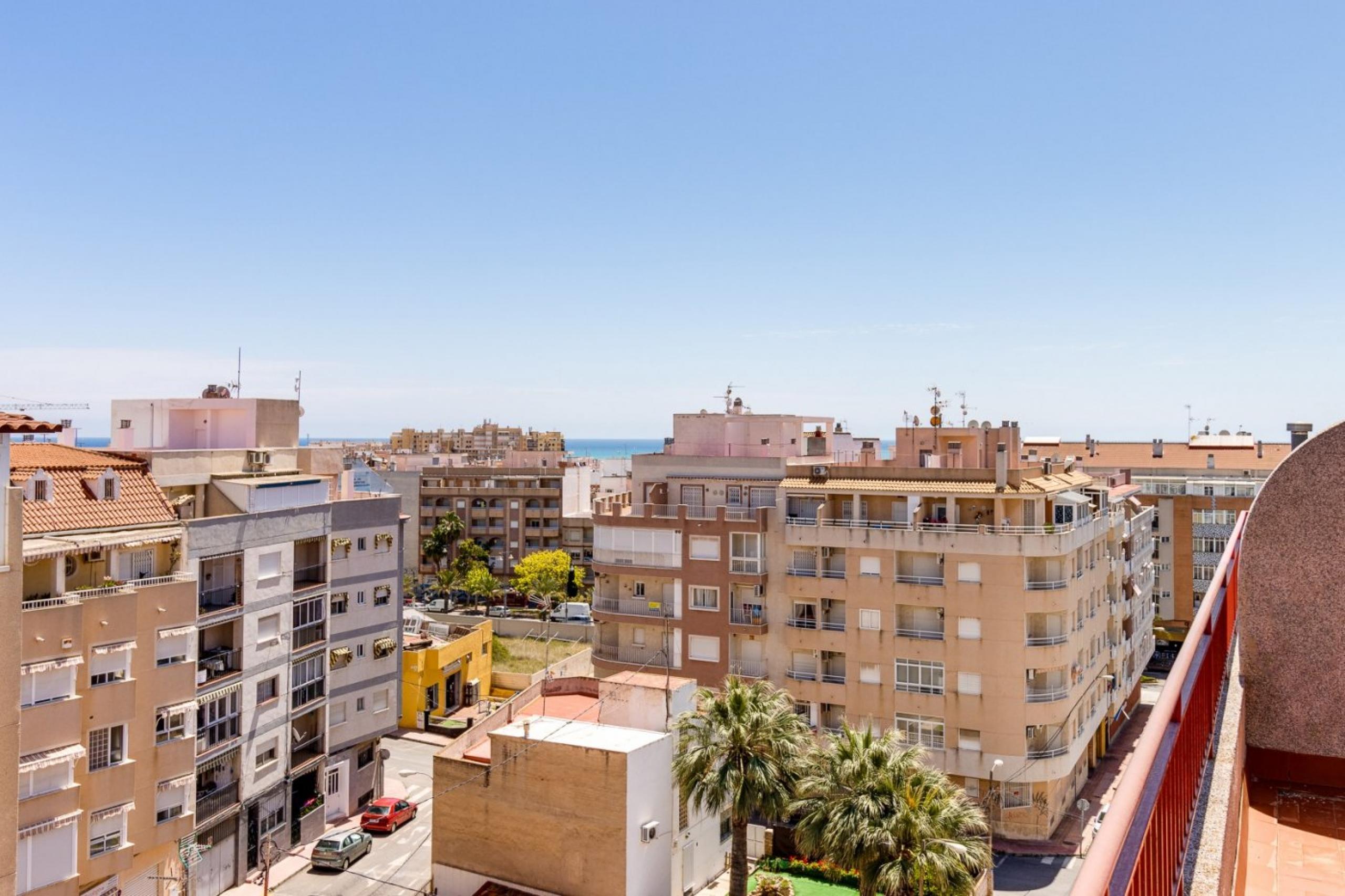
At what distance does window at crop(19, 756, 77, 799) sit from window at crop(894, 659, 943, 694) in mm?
27099

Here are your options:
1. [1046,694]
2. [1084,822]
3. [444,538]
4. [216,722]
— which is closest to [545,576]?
[444,538]

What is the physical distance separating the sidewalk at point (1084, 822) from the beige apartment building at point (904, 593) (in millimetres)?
699

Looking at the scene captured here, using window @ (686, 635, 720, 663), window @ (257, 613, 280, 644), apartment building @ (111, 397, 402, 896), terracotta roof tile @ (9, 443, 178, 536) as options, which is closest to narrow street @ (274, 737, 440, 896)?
apartment building @ (111, 397, 402, 896)

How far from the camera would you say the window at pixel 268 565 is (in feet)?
108

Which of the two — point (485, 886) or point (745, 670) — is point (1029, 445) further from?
point (485, 886)

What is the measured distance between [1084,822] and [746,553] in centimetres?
1714

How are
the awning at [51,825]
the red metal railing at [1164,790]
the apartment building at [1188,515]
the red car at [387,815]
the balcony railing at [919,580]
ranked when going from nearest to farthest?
the red metal railing at [1164,790] < the awning at [51,825] < the balcony railing at [919,580] < the red car at [387,815] < the apartment building at [1188,515]

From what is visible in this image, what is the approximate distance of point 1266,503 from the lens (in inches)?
247

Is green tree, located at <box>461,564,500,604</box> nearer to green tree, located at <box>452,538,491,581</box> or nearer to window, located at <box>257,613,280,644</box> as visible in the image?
green tree, located at <box>452,538,491,581</box>

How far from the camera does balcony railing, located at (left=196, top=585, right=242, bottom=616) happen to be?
100 feet

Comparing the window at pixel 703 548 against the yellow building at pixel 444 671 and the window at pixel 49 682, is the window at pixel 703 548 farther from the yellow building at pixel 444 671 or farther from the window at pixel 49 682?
the window at pixel 49 682

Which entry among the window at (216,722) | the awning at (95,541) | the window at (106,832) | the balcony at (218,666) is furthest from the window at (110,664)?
the window at (216,722)

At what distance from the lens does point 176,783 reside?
91.6 feet

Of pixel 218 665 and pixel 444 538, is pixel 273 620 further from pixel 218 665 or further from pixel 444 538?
pixel 444 538
